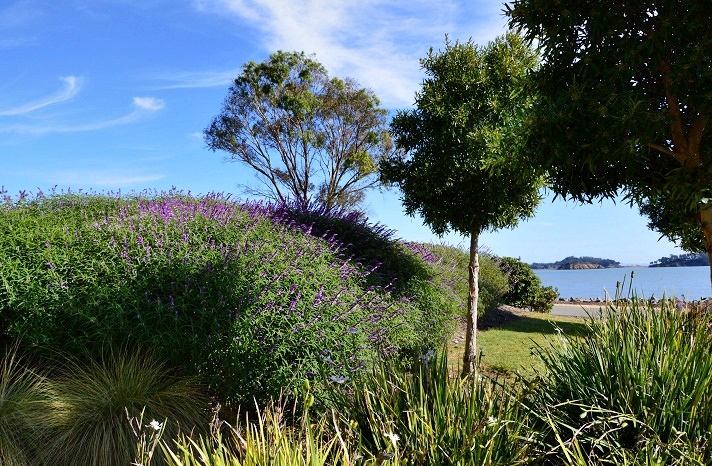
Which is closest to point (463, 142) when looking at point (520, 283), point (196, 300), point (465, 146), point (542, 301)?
point (465, 146)

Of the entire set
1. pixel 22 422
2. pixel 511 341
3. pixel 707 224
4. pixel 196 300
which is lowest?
pixel 511 341

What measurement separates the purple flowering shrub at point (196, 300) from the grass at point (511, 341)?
2222 millimetres

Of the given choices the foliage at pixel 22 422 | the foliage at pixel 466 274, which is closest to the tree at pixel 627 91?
the foliage at pixel 22 422

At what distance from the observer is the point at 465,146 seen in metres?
8.00

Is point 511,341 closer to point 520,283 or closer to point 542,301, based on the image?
point 520,283

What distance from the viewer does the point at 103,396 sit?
14.7 feet

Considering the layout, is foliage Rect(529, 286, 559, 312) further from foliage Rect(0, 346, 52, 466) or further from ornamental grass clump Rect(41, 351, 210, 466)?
foliage Rect(0, 346, 52, 466)

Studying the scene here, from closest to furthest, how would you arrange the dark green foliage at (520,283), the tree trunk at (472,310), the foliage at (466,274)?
the tree trunk at (472,310) < the foliage at (466,274) < the dark green foliage at (520,283)

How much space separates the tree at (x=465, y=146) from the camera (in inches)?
316

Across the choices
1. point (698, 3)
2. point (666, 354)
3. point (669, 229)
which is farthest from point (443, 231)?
point (666, 354)

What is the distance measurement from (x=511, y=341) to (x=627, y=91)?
7.39 metres

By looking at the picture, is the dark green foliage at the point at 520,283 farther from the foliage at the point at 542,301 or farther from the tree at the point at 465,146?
the tree at the point at 465,146

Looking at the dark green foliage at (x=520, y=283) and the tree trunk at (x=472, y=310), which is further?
the dark green foliage at (x=520, y=283)

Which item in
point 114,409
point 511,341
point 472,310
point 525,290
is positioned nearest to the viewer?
point 114,409
